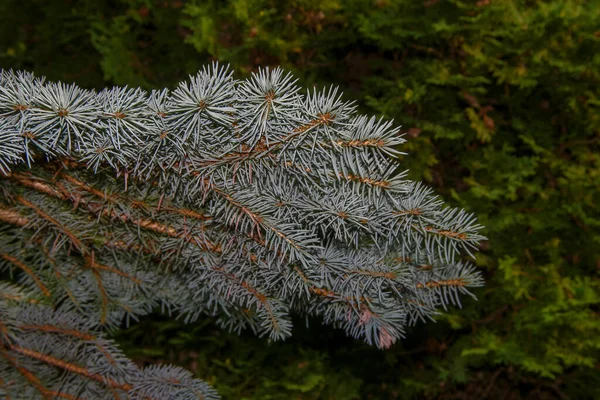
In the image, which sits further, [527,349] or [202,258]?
[527,349]

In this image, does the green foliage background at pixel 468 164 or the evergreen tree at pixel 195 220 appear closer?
the evergreen tree at pixel 195 220

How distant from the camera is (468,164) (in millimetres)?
2301

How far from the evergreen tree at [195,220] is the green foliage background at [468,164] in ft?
2.29

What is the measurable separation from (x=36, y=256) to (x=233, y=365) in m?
1.29

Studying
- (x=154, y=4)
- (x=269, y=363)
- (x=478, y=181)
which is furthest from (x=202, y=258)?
(x=154, y=4)

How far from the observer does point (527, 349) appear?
2.18m

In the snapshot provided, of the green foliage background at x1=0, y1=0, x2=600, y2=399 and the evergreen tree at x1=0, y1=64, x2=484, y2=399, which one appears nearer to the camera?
the evergreen tree at x1=0, y1=64, x2=484, y2=399

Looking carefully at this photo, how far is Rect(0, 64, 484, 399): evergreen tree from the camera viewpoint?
93 centimetres

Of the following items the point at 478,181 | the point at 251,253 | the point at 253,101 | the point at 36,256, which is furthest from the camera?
the point at 478,181

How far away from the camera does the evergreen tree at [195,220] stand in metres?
0.93

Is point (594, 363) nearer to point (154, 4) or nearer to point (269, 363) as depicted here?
point (269, 363)

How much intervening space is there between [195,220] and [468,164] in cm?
162

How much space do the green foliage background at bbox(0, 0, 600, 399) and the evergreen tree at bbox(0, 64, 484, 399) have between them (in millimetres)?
697

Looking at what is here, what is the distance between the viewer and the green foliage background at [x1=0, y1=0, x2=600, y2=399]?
2.14 metres
